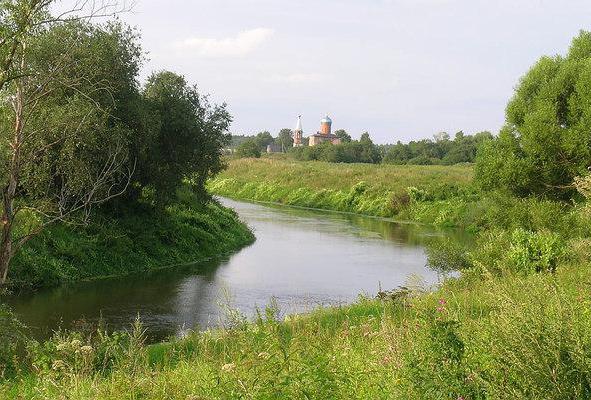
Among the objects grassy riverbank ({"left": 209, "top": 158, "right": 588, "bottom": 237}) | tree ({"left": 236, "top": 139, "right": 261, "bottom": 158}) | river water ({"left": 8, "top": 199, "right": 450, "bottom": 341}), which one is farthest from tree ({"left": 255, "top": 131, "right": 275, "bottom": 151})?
river water ({"left": 8, "top": 199, "right": 450, "bottom": 341})

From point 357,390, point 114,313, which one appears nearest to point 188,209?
point 114,313

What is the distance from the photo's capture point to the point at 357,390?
18.7 feet

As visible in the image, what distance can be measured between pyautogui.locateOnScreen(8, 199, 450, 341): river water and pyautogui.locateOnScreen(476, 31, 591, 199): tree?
5031 millimetres

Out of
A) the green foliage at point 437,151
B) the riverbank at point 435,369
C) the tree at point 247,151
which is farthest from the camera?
the green foliage at point 437,151

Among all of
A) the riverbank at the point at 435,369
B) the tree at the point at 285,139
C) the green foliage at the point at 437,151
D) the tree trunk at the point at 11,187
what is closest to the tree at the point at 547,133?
the riverbank at the point at 435,369

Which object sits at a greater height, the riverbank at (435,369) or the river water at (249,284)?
the riverbank at (435,369)

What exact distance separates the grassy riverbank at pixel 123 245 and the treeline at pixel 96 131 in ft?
2.85

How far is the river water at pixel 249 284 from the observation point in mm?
16547

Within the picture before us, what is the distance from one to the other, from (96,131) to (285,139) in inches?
6797

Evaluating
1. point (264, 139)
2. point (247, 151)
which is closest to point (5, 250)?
point (247, 151)

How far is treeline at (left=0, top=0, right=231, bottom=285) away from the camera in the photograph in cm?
1034

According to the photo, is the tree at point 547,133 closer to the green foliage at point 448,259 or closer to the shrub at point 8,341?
the green foliage at point 448,259

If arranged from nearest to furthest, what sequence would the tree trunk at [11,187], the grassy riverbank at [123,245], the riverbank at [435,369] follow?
1. the riverbank at [435,369]
2. the tree trunk at [11,187]
3. the grassy riverbank at [123,245]

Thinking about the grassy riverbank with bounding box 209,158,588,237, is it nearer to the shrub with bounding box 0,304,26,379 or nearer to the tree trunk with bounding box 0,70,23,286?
the shrub with bounding box 0,304,26,379
